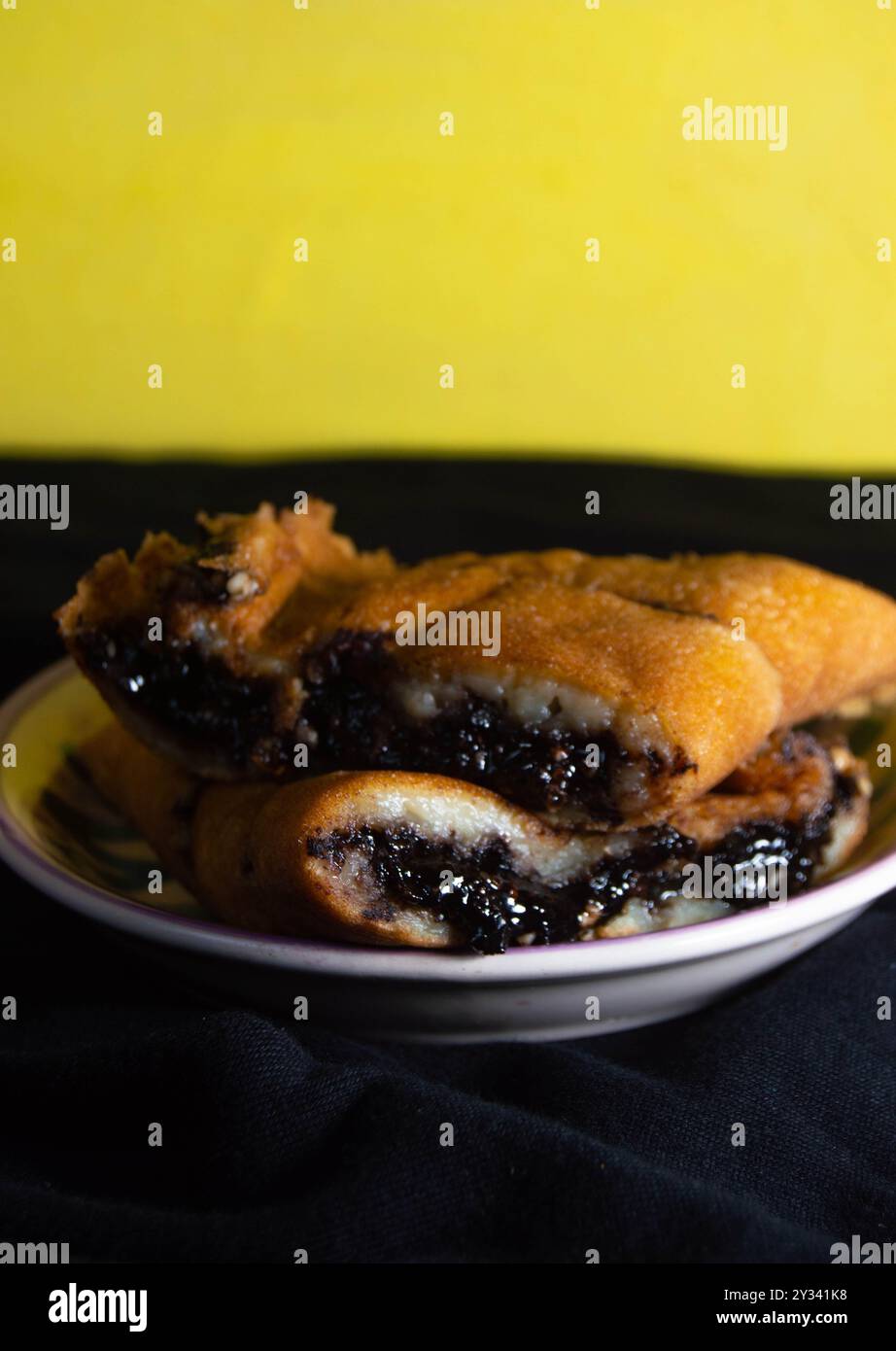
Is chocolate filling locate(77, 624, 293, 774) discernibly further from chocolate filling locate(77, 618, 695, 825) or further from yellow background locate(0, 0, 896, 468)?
yellow background locate(0, 0, 896, 468)

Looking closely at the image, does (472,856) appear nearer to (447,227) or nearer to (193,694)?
(193,694)

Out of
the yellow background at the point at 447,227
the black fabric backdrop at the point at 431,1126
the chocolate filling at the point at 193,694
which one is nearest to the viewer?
the black fabric backdrop at the point at 431,1126

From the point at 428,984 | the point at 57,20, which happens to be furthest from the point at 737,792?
the point at 57,20

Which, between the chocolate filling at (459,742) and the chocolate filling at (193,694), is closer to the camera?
the chocolate filling at (459,742)

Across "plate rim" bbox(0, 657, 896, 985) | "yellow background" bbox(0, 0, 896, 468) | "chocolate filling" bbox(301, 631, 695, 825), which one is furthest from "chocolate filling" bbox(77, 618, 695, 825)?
"yellow background" bbox(0, 0, 896, 468)

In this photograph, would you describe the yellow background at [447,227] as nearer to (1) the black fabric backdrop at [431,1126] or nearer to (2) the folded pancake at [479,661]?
(2) the folded pancake at [479,661]

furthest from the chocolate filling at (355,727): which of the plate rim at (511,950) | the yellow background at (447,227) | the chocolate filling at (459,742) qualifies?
the yellow background at (447,227)

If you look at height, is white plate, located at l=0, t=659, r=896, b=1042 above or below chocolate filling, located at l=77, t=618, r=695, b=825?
below
